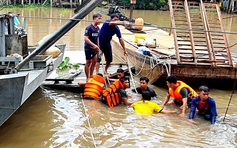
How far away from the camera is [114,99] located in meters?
6.71

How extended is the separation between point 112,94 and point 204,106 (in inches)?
71.1

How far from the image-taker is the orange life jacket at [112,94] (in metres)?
6.63

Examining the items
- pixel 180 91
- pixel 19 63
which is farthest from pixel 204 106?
pixel 19 63

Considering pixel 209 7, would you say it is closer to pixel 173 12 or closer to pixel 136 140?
pixel 173 12

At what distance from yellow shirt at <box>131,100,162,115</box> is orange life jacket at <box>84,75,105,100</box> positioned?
95 centimetres

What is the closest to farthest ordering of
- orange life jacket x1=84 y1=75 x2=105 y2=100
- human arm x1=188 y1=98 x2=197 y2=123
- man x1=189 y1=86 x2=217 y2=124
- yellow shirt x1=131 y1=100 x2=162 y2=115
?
man x1=189 y1=86 x2=217 y2=124
human arm x1=188 y1=98 x2=197 y2=123
yellow shirt x1=131 y1=100 x2=162 y2=115
orange life jacket x1=84 y1=75 x2=105 y2=100

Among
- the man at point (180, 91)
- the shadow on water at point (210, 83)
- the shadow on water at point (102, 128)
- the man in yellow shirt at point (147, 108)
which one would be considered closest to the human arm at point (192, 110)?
the shadow on water at point (102, 128)

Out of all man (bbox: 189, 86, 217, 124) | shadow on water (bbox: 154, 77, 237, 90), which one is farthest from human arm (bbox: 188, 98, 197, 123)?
shadow on water (bbox: 154, 77, 237, 90)

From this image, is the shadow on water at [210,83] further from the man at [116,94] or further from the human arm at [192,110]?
the human arm at [192,110]

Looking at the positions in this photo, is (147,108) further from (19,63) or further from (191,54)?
(191,54)

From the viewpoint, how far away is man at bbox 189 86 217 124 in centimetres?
578

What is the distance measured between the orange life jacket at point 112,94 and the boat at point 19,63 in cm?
124

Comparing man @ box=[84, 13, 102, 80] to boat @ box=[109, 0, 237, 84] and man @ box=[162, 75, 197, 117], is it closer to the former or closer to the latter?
boat @ box=[109, 0, 237, 84]

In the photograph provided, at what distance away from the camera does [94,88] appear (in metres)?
6.96
